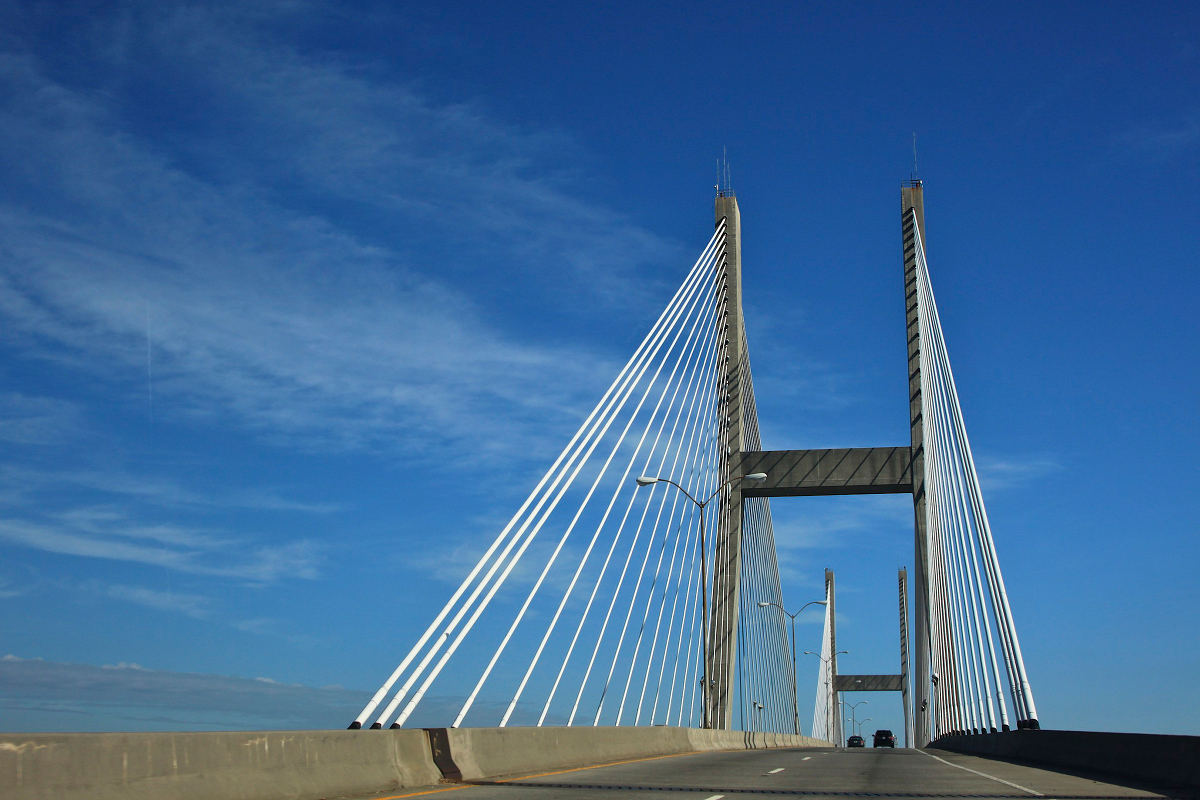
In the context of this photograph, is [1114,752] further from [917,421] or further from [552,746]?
[917,421]

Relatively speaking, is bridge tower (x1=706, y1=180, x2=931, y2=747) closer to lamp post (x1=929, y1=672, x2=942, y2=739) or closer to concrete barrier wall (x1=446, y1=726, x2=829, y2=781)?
lamp post (x1=929, y1=672, x2=942, y2=739)

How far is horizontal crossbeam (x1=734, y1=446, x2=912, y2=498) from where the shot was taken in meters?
34.3

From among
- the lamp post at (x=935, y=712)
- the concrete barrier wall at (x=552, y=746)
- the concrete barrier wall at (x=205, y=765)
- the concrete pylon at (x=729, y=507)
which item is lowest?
the concrete barrier wall at (x=205, y=765)

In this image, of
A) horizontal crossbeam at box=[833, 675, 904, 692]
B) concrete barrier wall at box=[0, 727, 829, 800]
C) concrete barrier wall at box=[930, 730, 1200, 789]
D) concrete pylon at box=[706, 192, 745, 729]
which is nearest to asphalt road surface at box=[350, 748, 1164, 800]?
concrete barrier wall at box=[0, 727, 829, 800]

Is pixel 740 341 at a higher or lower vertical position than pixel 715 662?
higher

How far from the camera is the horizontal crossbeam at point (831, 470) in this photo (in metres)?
34.3

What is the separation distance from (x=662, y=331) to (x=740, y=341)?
33.3 ft

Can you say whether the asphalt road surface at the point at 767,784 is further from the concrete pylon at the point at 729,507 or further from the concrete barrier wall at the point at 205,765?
the concrete pylon at the point at 729,507

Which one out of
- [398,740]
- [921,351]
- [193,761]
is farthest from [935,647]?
[193,761]

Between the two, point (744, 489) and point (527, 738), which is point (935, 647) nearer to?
point (744, 489)

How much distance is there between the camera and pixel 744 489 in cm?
3653

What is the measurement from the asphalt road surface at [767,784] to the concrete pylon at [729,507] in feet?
51.6

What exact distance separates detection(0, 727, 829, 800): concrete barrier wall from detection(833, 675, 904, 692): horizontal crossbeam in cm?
11004

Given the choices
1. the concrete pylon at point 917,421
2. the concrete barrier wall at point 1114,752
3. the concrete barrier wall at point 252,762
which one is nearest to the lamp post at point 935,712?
the concrete pylon at point 917,421
